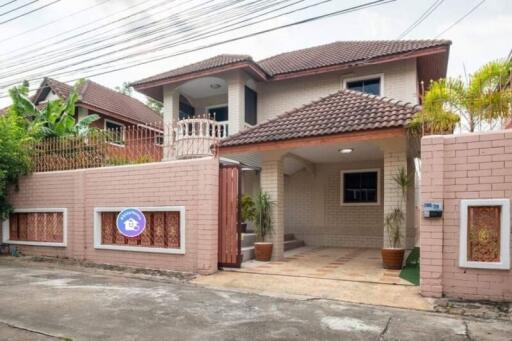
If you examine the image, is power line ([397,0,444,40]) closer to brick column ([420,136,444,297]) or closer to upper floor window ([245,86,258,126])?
brick column ([420,136,444,297])

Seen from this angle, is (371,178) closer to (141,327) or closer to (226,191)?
(226,191)

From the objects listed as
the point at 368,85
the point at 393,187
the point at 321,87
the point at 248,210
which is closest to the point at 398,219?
the point at 393,187

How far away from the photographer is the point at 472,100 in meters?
6.26

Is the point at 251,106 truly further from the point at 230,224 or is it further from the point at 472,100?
the point at 472,100

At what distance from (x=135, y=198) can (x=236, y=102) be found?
666cm

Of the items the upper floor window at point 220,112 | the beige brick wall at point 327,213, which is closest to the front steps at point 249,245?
the beige brick wall at point 327,213

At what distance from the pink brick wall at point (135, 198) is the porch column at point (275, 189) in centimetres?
192

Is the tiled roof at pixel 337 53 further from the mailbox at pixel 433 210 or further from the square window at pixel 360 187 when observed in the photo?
the mailbox at pixel 433 210

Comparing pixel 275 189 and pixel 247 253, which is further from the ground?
pixel 275 189

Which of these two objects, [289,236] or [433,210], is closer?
[433,210]

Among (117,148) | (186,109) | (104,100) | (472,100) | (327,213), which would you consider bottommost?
(327,213)

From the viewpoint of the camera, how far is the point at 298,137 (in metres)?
8.77

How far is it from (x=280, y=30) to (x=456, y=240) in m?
6.39

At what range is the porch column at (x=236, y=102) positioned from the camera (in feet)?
47.1
